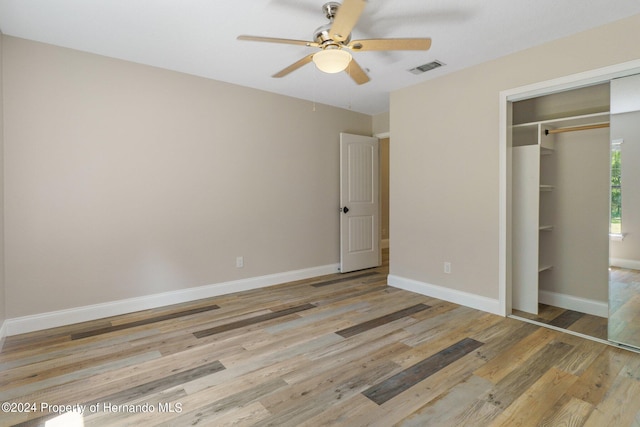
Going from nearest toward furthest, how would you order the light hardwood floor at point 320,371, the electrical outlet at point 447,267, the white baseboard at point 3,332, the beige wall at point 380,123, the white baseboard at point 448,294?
the light hardwood floor at point 320,371
the white baseboard at point 3,332
the white baseboard at point 448,294
the electrical outlet at point 447,267
the beige wall at point 380,123

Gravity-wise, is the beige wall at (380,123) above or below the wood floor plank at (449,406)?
above

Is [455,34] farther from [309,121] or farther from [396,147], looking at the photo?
[309,121]

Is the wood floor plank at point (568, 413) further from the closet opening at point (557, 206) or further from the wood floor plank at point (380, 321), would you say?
the wood floor plank at point (380, 321)

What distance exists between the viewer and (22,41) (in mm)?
2771

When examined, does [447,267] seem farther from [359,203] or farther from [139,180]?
[139,180]

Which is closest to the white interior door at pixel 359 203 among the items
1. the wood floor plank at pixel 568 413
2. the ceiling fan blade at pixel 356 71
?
the ceiling fan blade at pixel 356 71

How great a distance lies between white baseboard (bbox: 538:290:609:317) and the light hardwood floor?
0.80 metres

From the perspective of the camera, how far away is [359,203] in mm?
5082

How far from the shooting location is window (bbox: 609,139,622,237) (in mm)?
2491

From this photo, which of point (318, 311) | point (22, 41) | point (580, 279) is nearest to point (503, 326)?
point (580, 279)

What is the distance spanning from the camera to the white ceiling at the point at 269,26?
2297mm

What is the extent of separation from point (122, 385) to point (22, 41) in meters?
2.98

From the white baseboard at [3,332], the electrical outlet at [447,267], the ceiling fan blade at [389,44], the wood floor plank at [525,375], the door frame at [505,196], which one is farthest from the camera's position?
the electrical outlet at [447,267]

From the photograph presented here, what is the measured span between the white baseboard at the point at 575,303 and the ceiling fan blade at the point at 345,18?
11.2 ft
